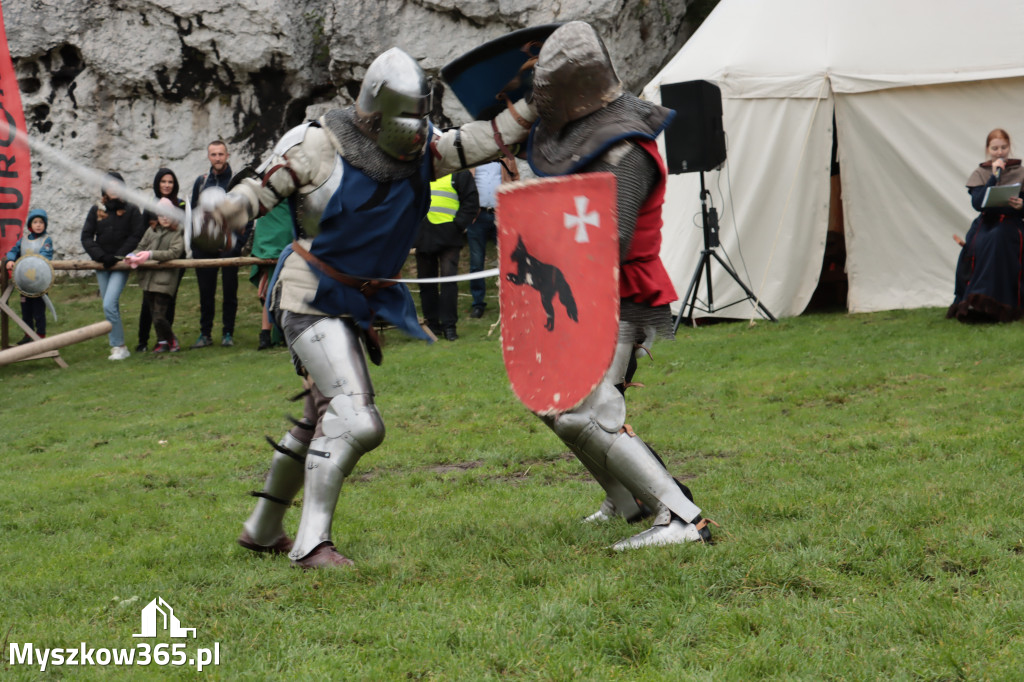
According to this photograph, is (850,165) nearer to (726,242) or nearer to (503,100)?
(726,242)

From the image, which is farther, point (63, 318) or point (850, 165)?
point (63, 318)

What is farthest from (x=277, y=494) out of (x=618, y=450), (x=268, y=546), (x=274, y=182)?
(x=618, y=450)

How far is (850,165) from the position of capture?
384 inches

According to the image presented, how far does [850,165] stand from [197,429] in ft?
20.6

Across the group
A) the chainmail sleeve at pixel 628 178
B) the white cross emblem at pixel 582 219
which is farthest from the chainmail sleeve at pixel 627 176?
the white cross emblem at pixel 582 219

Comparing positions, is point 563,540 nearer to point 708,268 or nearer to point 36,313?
point 708,268

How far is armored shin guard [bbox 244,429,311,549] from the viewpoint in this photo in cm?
363

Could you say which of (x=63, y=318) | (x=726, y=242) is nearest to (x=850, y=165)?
(x=726, y=242)

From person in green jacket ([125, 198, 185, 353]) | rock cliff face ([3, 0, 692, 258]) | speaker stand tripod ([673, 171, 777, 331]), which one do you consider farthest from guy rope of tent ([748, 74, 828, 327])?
person in green jacket ([125, 198, 185, 353])

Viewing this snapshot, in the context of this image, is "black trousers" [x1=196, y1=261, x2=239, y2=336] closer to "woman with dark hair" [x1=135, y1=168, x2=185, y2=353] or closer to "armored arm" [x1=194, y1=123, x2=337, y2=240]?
"woman with dark hair" [x1=135, y1=168, x2=185, y2=353]

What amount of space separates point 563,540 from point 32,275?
772 centimetres

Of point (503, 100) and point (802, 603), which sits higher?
point (503, 100)

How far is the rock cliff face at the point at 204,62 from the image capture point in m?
14.2

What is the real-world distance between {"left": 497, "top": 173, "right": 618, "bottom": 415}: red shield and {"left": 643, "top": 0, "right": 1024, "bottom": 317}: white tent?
690 centimetres
